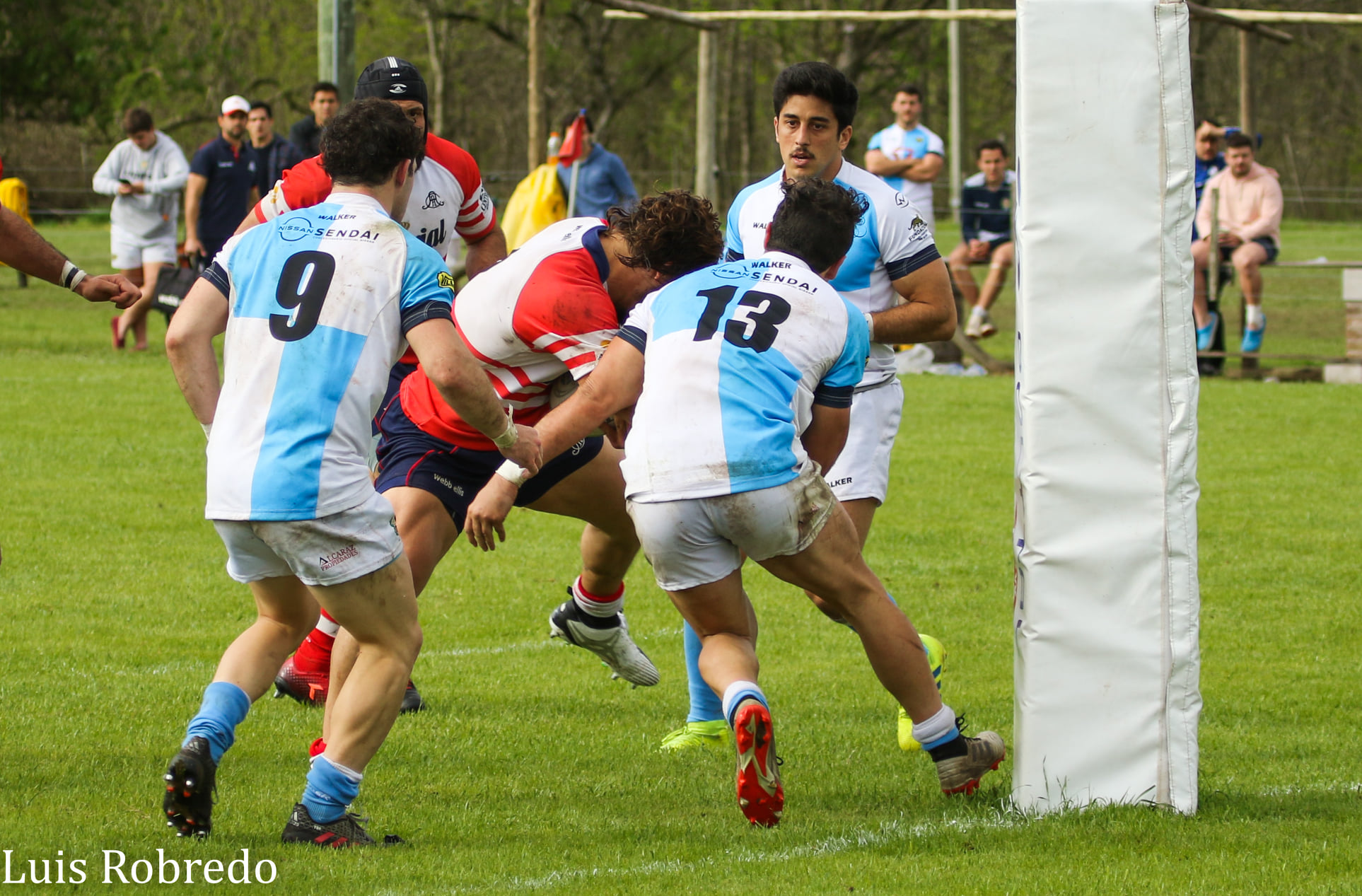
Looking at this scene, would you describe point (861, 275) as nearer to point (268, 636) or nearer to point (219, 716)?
point (268, 636)

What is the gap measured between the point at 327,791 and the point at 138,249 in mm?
12700

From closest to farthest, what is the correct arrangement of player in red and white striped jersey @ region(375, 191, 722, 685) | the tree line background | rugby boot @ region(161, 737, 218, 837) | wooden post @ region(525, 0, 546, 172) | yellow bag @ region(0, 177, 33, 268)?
1. rugby boot @ region(161, 737, 218, 837)
2. player in red and white striped jersey @ region(375, 191, 722, 685)
3. yellow bag @ region(0, 177, 33, 268)
4. wooden post @ region(525, 0, 546, 172)
5. the tree line background

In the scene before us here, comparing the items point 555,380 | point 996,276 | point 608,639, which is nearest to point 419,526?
point 555,380

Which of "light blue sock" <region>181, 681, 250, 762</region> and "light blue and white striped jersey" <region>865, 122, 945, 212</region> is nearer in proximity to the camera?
"light blue sock" <region>181, 681, 250, 762</region>

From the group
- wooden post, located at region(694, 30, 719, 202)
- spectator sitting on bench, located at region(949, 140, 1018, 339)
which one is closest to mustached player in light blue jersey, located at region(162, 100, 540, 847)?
spectator sitting on bench, located at region(949, 140, 1018, 339)

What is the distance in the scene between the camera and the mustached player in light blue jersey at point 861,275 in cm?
537

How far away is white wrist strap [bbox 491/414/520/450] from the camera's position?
13.6 ft

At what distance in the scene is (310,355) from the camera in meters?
3.92

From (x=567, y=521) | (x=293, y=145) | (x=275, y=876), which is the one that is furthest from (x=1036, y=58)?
(x=293, y=145)

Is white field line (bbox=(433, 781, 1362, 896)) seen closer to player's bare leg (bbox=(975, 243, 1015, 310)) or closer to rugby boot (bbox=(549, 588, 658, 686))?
rugby boot (bbox=(549, 588, 658, 686))

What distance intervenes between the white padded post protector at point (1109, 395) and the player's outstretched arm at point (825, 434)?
0.56 metres

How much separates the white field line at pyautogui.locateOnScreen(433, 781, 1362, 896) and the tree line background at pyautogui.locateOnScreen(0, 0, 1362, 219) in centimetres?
3085

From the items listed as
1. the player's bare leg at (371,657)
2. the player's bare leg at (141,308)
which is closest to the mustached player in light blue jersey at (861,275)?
the player's bare leg at (371,657)

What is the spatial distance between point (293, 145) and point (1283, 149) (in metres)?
34.7
